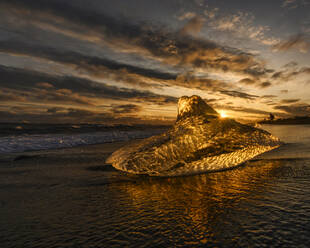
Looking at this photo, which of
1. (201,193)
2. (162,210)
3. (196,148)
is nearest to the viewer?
(162,210)

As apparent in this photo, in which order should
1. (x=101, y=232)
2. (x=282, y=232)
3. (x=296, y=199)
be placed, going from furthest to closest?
(x=296, y=199) < (x=101, y=232) < (x=282, y=232)

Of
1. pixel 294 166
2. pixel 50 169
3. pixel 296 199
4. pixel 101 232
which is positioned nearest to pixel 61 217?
pixel 101 232

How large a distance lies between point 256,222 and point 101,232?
1181 mm

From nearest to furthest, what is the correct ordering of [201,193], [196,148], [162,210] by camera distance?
1. [162,210]
2. [201,193]
3. [196,148]

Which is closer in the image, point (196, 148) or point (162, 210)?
point (162, 210)

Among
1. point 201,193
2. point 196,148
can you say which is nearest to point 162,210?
point 201,193

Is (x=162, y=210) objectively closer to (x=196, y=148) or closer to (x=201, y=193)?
(x=201, y=193)

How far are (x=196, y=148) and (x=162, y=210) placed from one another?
1.28 meters

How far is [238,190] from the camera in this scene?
229 cm

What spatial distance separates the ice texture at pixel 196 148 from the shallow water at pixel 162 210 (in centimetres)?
18

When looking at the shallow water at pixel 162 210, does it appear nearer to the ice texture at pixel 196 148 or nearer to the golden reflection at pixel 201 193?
the golden reflection at pixel 201 193

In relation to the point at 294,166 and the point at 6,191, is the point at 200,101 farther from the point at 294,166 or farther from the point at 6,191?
the point at 6,191

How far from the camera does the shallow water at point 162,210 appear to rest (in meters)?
1.39

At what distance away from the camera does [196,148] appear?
294cm
